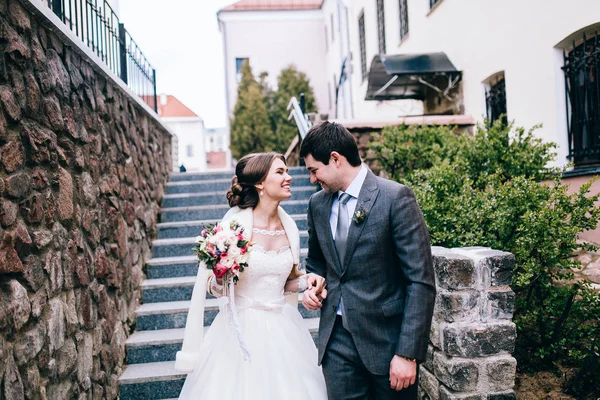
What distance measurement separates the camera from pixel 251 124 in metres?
23.8

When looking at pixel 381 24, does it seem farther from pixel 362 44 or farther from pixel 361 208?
pixel 361 208

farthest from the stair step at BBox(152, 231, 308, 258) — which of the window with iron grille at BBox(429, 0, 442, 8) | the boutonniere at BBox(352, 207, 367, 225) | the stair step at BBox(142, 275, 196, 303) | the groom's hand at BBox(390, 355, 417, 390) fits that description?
the window with iron grille at BBox(429, 0, 442, 8)

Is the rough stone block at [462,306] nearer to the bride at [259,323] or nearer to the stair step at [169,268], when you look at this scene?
the bride at [259,323]

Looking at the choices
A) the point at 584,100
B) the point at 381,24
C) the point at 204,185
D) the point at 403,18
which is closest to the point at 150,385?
the point at 204,185

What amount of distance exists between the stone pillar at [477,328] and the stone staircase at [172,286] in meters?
1.83

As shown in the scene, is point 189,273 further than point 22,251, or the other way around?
point 189,273

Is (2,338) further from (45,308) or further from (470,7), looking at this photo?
(470,7)

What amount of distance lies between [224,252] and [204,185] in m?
5.19

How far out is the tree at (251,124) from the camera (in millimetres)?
23719

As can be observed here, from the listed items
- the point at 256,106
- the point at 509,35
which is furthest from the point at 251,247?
the point at 256,106

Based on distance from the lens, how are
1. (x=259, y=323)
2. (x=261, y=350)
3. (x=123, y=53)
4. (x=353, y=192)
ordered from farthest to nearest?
(x=123, y=53) < (x=259, y=323) < (x=261, y=350) < (x=353, y=192)

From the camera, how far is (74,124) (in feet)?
12.1

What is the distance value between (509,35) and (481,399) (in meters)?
6.04

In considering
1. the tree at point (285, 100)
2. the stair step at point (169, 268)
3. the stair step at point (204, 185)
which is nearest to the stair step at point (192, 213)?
the stair step at point (204, 185)
